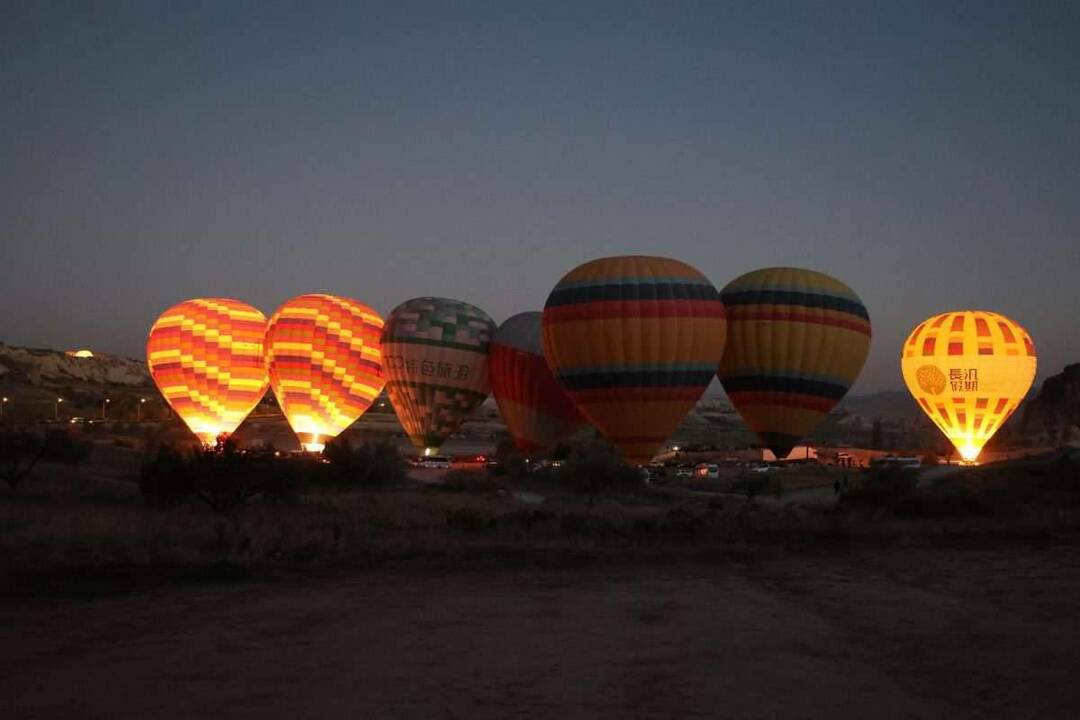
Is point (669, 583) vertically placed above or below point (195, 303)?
below

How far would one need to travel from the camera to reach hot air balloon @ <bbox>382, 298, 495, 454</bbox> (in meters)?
33.0

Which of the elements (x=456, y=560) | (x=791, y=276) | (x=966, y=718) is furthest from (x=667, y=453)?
(x=966, y=718)

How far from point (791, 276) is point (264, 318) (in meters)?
20.0

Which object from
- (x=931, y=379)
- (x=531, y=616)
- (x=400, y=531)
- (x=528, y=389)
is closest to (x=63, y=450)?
(x=528, y=389)

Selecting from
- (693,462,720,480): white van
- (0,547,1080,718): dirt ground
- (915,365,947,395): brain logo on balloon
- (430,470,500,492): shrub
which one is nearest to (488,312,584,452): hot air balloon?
(430,470,500,492): shrub

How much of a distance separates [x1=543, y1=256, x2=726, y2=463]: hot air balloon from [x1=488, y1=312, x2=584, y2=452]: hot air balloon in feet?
20.5

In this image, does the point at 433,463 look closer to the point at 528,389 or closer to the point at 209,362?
the point at 209,362

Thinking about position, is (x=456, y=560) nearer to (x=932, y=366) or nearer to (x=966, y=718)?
(x=966, y=718)

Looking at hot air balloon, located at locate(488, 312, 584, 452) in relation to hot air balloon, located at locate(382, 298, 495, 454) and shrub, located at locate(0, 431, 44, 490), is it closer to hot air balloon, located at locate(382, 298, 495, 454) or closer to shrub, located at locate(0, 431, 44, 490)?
hot air balloon, located at locate(382, 298, 495, 454)

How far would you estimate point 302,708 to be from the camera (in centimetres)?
702

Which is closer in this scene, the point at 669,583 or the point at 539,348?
the point at 669,583

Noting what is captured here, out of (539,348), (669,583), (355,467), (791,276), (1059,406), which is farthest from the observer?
(1059,406)

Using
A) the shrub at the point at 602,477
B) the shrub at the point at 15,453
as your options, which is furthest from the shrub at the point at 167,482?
the shrub at the point at 602,477

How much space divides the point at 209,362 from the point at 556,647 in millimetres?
29725
